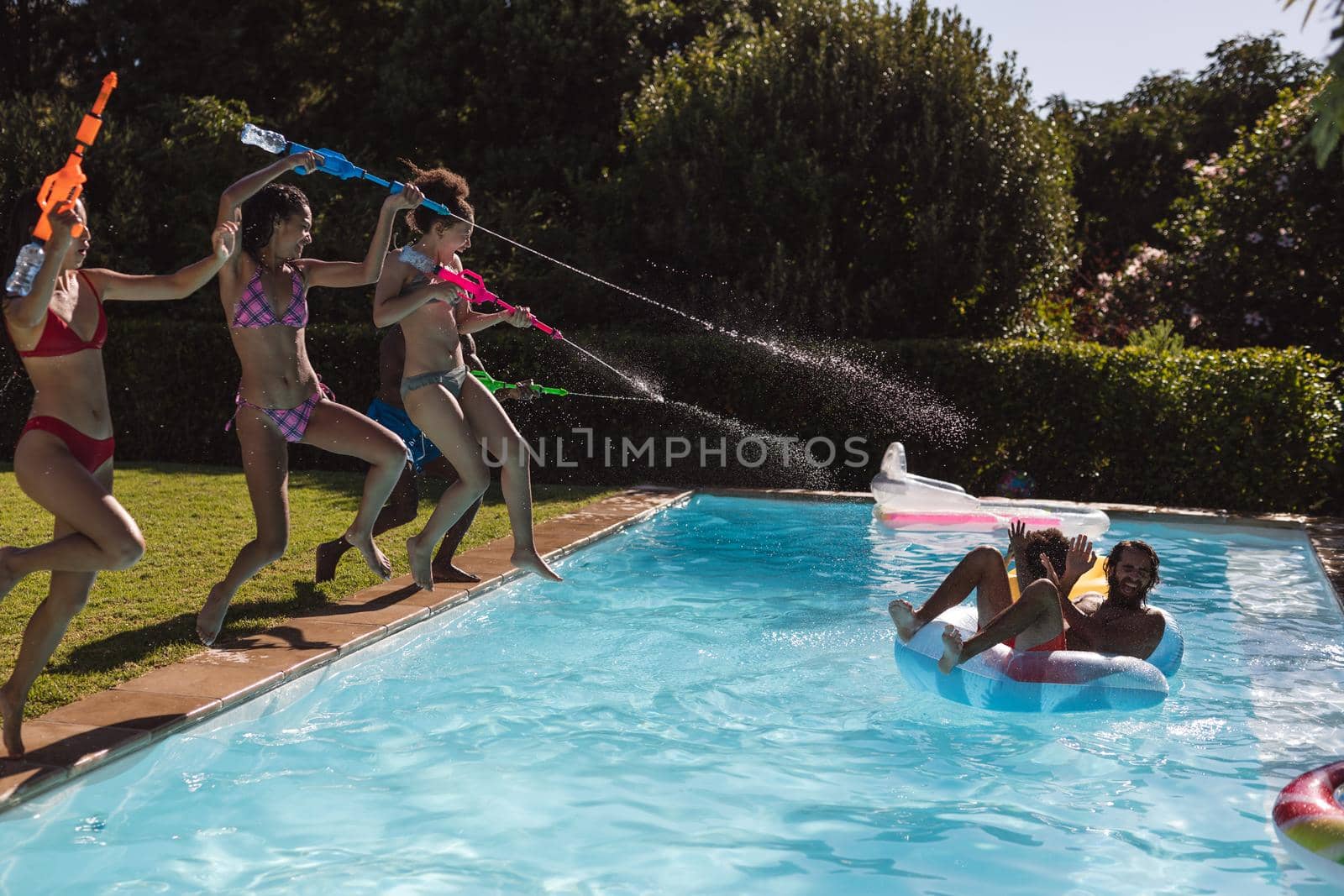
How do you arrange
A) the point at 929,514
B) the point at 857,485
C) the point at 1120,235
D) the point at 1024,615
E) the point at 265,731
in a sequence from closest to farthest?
the point at 265,731, the point at 1024,615, the point at 929,514, the point at 857,485, the point at 1120,235

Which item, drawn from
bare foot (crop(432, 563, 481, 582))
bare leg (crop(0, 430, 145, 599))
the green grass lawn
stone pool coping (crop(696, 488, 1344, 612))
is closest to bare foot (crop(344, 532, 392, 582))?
the green grass lawn

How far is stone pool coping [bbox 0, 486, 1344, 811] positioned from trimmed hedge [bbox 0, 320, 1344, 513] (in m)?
2.27

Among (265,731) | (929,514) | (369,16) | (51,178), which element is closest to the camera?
(51,178)

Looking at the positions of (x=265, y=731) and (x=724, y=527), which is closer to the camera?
(x=265, y=731)

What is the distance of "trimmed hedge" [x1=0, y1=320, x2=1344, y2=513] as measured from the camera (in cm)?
1183

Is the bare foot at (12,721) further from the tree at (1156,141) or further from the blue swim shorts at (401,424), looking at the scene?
the tree at (1156,141)

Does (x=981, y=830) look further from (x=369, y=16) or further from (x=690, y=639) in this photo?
(x=369, y=16)

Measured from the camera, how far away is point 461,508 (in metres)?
6.78

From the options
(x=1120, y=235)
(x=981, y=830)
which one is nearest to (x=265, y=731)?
(x=981, y=830)

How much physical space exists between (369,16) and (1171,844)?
836 inches

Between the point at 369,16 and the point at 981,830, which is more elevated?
the point at 369,16

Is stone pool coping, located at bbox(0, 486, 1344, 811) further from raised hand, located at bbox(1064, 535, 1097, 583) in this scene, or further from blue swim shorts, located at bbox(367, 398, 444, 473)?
raised hand, located at bbox(1064, 535, 1097, 583)

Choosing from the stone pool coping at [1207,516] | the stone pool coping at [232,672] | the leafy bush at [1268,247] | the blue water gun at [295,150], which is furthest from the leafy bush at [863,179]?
the blue water gun at [295,150]

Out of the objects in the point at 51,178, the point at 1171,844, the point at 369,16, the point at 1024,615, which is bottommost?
the point at 1171,844
